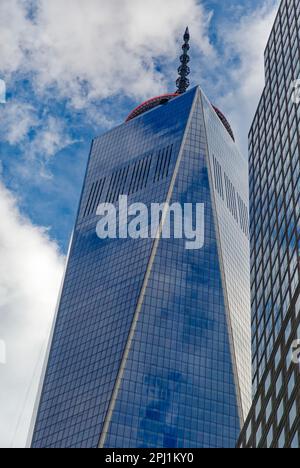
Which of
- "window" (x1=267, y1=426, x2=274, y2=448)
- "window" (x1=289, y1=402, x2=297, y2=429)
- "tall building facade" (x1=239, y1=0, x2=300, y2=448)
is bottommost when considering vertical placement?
"window" (x1=267, y1=426, x2=274, y2=448)

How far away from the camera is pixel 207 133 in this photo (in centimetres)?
18488

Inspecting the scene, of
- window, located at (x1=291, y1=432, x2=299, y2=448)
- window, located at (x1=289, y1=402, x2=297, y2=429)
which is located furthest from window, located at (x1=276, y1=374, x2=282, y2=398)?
window, located at (x1=291, y1=432, x2=299, y2=448)

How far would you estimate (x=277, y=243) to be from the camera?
79625 millimetres

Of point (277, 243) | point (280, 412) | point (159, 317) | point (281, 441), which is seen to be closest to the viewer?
point (281, 441)

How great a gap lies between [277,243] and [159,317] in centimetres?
7139

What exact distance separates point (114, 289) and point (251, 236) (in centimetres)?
6900

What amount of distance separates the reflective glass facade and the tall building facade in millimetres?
50216

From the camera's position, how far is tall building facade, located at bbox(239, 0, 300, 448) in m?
60.1

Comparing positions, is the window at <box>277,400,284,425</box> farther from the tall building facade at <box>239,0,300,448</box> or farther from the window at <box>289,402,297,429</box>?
the window at <box>289,402,297,429</box>

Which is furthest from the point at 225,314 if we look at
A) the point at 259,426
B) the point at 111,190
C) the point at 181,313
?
the point at 259,426

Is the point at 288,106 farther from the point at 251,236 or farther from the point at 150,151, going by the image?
the point at 150,151

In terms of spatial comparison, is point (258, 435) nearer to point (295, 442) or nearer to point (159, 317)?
point (295, 442)

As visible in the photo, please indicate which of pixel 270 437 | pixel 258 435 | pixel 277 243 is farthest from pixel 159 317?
pixel 270 437

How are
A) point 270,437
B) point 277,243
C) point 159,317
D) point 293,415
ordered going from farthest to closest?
Result: point 159,317
point 277,243
point 270,437
point 293,415
